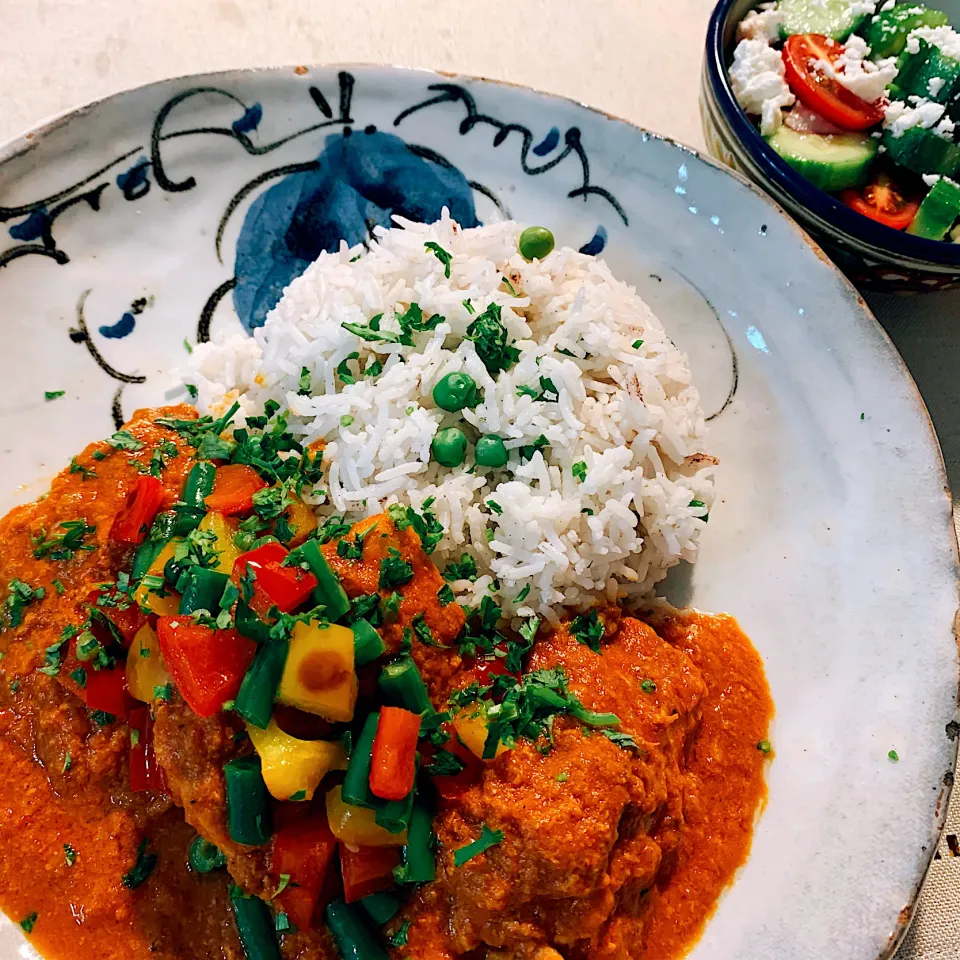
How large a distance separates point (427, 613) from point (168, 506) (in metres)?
0.99

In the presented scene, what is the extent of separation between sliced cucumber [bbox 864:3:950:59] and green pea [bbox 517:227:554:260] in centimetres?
173

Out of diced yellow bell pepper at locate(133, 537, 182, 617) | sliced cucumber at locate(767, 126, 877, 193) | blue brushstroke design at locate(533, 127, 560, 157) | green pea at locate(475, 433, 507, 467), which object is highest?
sliced cucumber at locate(767, 126, 877, 193)

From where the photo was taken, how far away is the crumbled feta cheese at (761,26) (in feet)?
12.2

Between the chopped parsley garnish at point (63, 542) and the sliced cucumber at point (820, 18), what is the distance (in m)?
3.62

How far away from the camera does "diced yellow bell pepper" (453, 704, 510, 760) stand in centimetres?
239

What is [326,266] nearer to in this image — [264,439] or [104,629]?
[264,439]

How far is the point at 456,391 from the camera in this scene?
9.82ft

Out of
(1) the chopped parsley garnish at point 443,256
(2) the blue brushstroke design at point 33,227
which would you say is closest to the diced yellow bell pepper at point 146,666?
(1) the chopped parsley garnish at point 443,256

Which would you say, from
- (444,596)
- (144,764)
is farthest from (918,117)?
(144,764)

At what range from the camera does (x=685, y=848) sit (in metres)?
2.63

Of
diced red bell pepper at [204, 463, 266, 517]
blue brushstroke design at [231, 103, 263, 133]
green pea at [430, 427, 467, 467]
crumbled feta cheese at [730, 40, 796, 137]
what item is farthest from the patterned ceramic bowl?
diced red bell pepper at [204, 463, 266, 517]

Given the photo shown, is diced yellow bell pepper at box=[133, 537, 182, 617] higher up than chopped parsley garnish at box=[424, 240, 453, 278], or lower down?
lower down

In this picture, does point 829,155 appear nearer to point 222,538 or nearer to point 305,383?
point 305,383

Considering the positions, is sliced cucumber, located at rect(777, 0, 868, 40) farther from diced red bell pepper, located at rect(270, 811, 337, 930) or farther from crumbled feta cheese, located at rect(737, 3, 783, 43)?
diced red bell pepper, located at rect(270, 811, 337, 930)
